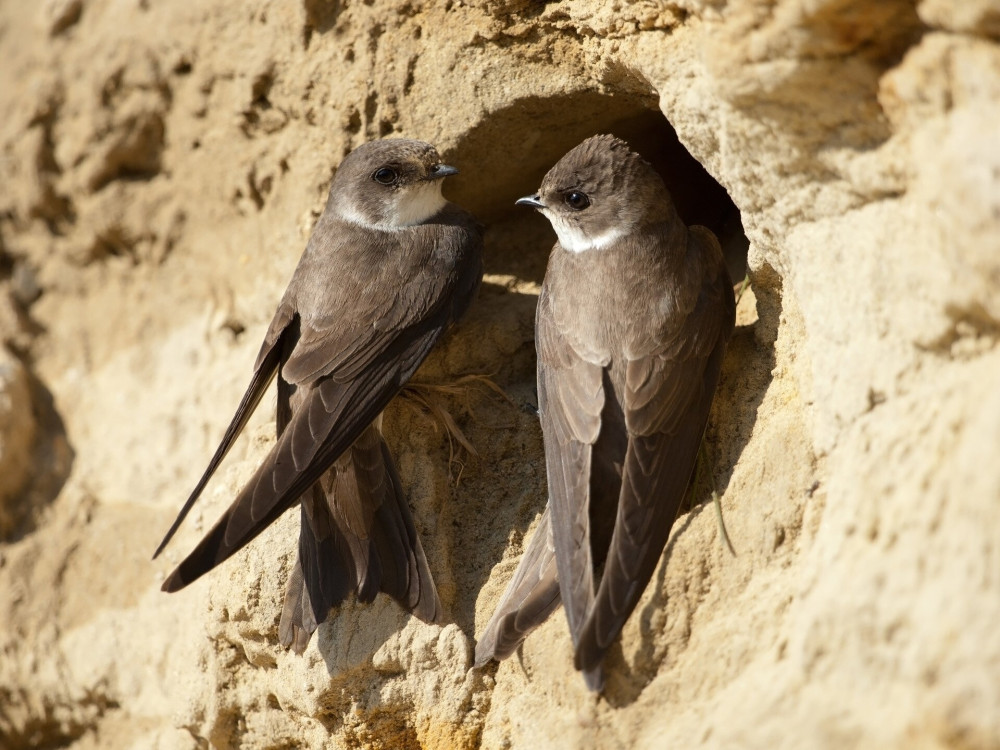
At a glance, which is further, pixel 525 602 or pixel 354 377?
pixel 354 377

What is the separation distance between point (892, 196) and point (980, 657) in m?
0.74

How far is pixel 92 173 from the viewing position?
130 inches

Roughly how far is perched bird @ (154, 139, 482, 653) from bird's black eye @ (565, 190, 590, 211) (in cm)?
30

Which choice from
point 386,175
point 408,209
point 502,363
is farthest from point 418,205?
point 502,363

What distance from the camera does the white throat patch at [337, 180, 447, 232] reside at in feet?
8.91

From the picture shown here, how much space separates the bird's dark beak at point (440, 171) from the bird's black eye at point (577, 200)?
327 millimetres

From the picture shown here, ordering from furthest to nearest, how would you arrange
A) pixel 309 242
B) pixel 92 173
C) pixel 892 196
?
pixel 92 173 → pixel 309 242 → pixel 892 196

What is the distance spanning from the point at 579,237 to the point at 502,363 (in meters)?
0.41

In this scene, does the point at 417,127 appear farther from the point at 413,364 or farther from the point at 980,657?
the point at 980,657

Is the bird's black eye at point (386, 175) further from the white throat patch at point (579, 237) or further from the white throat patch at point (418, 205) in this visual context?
the white throat patch at point (579, 237)

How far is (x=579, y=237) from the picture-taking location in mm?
2498

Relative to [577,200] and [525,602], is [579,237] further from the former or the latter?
[525,602]

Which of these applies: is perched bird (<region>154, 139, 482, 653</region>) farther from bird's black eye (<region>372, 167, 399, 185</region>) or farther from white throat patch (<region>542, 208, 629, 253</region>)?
white throat patch (<region>542, 208, 629, 253</region>)

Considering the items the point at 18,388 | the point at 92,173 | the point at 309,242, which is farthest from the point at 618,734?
the point at 92,173
